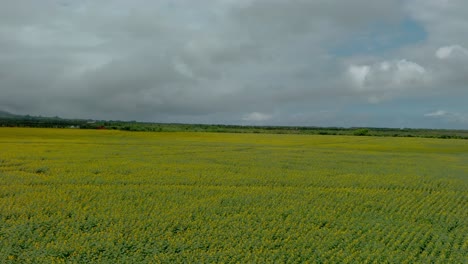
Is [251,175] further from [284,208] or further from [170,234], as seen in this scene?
[170,234]

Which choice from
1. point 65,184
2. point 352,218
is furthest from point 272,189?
point 65,184

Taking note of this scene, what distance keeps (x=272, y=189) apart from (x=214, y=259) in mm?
9961

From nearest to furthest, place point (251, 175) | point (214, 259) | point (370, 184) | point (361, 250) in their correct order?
point (214, 259) < point (361, 250) < point (370, 184) < point (251, 175)

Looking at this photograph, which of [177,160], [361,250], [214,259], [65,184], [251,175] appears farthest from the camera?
[177,160]

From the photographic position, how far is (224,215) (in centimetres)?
1521

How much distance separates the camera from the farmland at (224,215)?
11438 mm

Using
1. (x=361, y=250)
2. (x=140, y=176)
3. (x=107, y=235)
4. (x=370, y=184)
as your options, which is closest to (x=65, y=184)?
(x=140, y=176)

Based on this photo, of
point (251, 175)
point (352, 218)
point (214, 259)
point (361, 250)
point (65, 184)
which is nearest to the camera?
point (214, 259)

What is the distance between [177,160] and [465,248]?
74.4ft

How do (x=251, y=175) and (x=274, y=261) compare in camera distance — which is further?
(x=251, y=175)

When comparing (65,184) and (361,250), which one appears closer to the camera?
(361,250)

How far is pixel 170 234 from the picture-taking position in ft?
41.8

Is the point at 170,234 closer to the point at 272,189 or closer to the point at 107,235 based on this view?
the point at 107,235

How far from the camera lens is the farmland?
11.4 m
